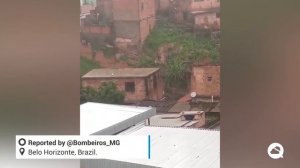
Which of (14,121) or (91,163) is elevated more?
(14,121)

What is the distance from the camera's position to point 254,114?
246 cm

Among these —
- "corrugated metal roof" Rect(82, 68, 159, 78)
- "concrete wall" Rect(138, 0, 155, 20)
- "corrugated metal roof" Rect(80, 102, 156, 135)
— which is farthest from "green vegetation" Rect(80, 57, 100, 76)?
"concrete wall" Rect(138, 0, 155, 20)

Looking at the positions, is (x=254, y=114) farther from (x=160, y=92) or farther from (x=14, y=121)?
(x=14, y=121)

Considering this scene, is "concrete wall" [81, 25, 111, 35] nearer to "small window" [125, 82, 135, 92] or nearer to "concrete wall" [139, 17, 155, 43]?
"concrete wall" [139, 17, 155, 43]

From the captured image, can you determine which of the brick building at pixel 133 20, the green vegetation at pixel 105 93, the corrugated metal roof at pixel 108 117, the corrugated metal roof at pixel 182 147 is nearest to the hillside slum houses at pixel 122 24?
the brick building at pixel 133 20

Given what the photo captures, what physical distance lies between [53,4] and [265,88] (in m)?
1.57

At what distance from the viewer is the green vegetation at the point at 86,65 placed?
2492 millimetres

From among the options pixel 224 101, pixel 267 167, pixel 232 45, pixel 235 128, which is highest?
pixel 232 45

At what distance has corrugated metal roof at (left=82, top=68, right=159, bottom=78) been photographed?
8.18 ft

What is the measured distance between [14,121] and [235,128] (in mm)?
1548

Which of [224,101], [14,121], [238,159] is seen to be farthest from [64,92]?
[238,159]

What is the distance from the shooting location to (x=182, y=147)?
251 cm

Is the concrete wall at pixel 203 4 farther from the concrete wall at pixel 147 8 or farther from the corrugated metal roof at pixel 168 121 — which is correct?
the corrugated metal roof at pixel 168 121

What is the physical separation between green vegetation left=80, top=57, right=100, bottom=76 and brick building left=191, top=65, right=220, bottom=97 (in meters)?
0.69
